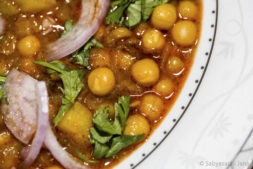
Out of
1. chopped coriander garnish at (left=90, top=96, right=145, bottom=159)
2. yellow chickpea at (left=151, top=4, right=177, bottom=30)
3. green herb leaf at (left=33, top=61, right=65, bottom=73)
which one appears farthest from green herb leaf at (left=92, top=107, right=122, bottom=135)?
yellow chickpea at (left=151, top=4, right=177, bottom=30)

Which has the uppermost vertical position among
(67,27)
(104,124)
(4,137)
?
(67,27)

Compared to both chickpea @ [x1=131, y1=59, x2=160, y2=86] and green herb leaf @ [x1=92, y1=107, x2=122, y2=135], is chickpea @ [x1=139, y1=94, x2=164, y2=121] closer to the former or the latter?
chickpea @ [x1=131, y1=59, x2=160, y2=86]

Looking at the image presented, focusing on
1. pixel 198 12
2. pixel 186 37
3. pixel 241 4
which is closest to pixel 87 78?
pixel 186 37

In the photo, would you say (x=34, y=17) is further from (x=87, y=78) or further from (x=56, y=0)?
(x=87, y=78)

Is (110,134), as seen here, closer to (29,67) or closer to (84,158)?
(84,158)

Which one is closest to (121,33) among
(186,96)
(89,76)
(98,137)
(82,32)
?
(82,32)

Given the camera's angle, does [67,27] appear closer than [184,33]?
No

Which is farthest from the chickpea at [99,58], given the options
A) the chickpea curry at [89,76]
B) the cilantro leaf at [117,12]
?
the cilantro leaf at [117,12]
